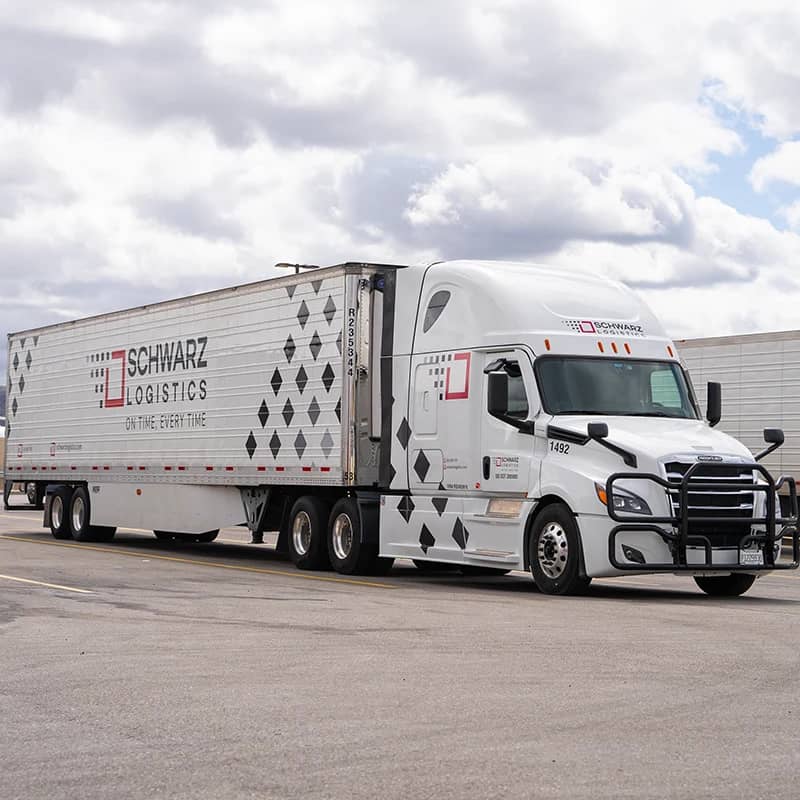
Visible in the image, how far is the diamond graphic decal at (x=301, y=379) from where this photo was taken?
20.6 m

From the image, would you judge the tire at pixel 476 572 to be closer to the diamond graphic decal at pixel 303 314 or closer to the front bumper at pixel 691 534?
the diamond graphic decal at pixel 303 314

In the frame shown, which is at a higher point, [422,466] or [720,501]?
[422,466]

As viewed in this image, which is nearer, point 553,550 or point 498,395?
point 553,550

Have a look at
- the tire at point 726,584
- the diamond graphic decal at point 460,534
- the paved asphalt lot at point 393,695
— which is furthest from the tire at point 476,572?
the paved asphalt lot at point 393,695

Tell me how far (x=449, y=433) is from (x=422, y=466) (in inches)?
27.6

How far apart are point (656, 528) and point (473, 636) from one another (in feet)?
13.5

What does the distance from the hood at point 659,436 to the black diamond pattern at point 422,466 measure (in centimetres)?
241

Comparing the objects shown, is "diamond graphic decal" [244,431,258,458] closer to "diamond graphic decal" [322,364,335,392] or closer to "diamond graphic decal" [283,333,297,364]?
"diamond graphic decal" [283,333,297,364]

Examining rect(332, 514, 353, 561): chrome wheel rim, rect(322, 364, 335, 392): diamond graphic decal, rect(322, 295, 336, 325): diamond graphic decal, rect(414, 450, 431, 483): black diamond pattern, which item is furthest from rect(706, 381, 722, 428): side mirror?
rect(322, 295, 336, 325): diamond graphic decal

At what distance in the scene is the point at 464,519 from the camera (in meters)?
17.7

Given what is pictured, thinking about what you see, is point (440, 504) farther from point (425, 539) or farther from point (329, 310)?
point (329, 310)

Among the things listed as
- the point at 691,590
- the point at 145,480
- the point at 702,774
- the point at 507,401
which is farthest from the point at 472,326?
the point at 702,774

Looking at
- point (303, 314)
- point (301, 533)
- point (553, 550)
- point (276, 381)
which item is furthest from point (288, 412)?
point (553, 550)

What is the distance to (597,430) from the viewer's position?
15.7 metres
